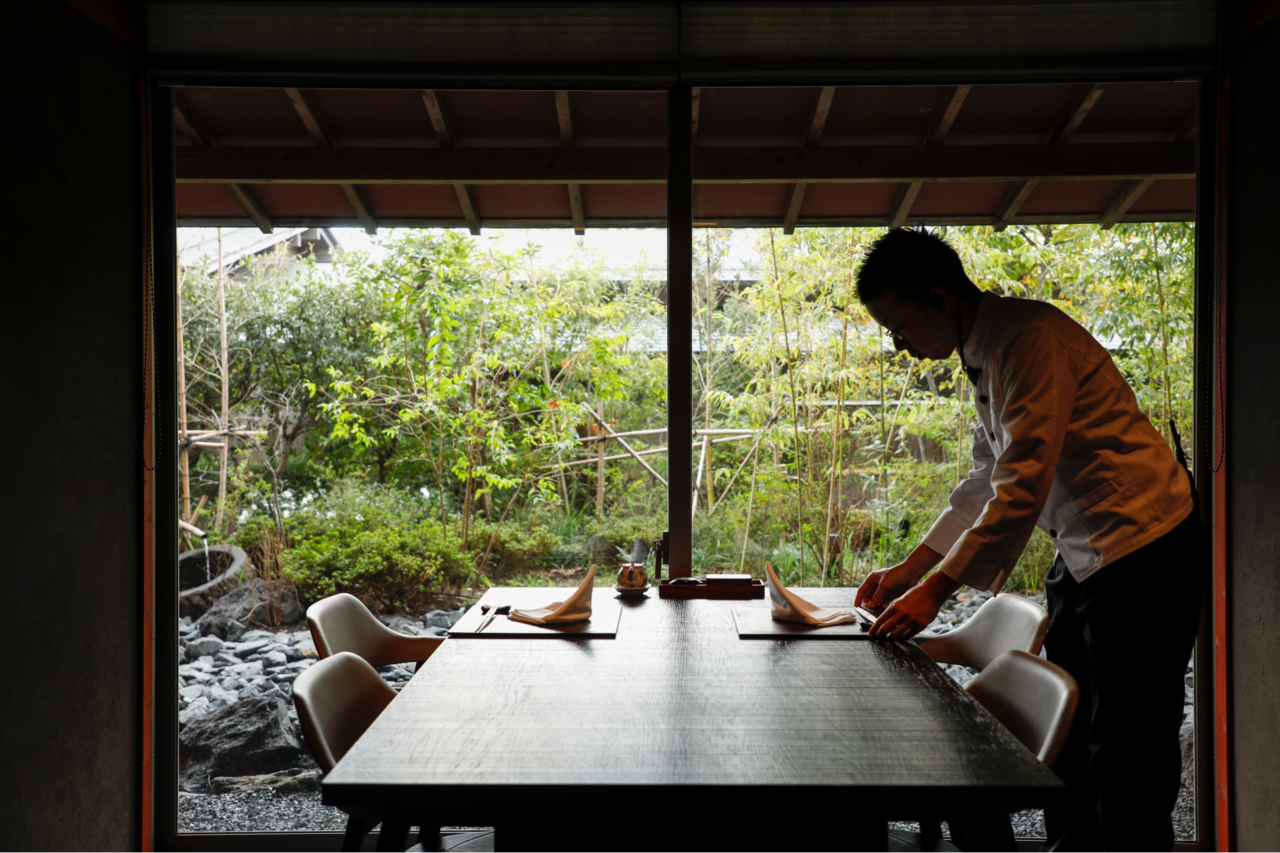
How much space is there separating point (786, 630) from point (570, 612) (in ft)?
1.61

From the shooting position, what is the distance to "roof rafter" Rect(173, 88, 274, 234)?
2537 millimetres

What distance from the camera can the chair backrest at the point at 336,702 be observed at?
4.57 feet

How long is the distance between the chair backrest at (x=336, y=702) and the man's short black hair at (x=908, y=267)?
136 cm

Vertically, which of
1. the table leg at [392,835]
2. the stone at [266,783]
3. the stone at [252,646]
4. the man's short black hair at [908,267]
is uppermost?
the man's short black hair at [908,267]

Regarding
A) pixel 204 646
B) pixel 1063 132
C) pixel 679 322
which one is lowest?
pixel 204 646

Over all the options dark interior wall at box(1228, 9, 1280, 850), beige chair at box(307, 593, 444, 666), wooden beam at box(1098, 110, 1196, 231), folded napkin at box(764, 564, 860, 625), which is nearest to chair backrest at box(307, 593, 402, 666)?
beige chair at box(307, 593, 444, 666)

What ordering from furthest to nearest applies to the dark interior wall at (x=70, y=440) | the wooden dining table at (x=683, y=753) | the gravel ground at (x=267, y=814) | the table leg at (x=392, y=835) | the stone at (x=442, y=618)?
1. the stone at (x=442, y=618)
2. the gravel ground at (x=267, y=814)
3. the dark interior wall at (x=70, y=440)
4. the table leg at (x=392, y=835)
5. the wooden dining table at (x=683, y=753)

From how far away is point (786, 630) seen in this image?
5.85 feet

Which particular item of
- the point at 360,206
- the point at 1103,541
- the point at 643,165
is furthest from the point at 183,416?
the point at 1103,541

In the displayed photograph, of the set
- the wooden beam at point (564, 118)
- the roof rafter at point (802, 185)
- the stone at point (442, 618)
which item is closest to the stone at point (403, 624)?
the stone at point (442, 618)

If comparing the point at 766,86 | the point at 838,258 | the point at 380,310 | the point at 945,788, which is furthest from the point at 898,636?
the point at 380,310

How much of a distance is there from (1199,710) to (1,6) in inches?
148

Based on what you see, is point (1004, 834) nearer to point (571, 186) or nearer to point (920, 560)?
point (920, 560)

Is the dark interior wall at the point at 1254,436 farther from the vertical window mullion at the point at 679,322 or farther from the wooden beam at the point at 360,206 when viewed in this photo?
the wooden beam at the point at 360,206
